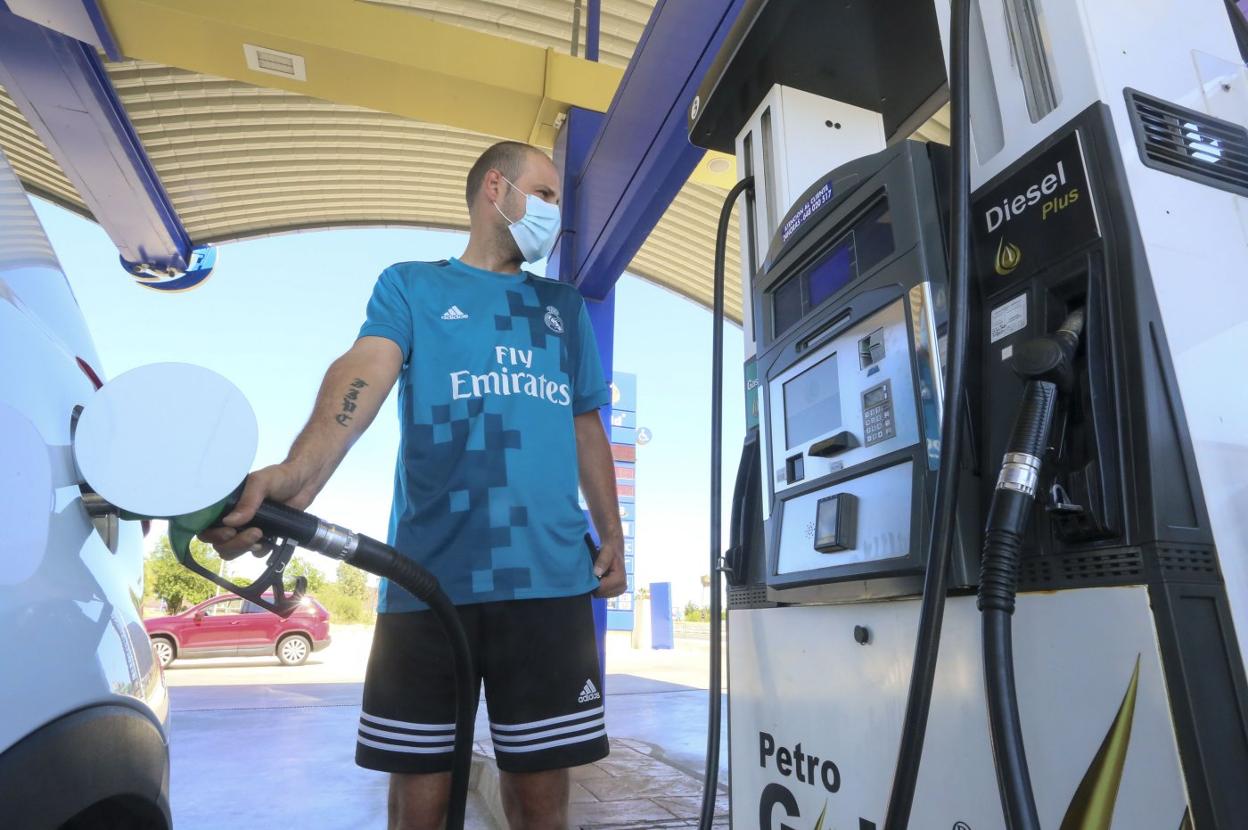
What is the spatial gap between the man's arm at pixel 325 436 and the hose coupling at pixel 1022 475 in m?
0.96

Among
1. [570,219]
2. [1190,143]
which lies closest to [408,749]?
[1190,143]

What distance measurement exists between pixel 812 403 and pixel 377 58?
12.4 ft

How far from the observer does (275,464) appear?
1.26m

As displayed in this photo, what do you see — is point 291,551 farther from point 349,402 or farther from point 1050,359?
point 1050,359

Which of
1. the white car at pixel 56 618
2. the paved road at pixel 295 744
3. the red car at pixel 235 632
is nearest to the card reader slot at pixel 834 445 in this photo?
the white car at pixel 56 618

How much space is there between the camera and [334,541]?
1.11 meters

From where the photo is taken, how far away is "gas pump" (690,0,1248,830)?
94cm

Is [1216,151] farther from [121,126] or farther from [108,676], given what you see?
[121,126]

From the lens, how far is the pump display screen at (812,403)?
4.96 ft

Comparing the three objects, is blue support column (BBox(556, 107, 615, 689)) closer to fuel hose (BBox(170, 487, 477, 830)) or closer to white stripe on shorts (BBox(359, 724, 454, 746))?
white stripe on shorts (BBox(359, 724, 454, 746))

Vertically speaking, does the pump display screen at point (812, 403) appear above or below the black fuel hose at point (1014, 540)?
above

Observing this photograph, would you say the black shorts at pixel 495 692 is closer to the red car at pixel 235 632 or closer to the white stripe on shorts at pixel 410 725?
the white stripe on shorts at pixel 410 725

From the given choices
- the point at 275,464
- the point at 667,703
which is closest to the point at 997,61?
the point at 275,464

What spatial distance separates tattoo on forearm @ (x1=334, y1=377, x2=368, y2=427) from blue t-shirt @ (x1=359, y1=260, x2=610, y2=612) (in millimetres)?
150
